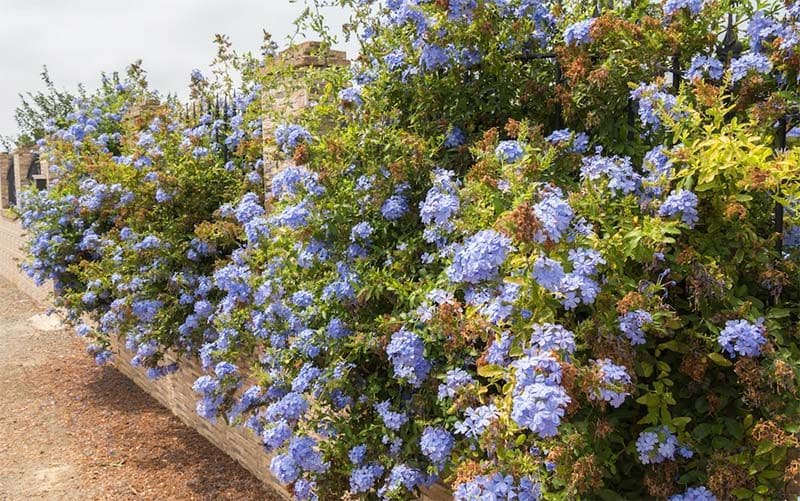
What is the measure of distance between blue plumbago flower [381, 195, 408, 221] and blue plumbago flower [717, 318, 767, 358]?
141cm

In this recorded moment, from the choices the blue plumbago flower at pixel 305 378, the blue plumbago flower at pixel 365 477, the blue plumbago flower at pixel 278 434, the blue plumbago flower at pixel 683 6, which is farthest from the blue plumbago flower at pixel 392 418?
the blue plumbago flower at pixel 683 6

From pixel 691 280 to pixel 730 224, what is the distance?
0.26 m

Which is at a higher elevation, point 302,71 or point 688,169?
point 302,71

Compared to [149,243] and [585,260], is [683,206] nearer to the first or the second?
[585,260]

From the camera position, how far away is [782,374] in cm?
204

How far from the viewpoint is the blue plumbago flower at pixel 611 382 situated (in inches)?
78.4

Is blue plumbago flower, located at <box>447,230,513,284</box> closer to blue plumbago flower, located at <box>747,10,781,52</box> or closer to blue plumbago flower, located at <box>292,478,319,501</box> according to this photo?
blue plumbago flower, located at <box>747,10,781,52</box>

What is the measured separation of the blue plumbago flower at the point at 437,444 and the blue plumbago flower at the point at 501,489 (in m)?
0.45

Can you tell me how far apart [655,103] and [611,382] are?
105cm

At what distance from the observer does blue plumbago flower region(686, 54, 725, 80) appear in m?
2.55

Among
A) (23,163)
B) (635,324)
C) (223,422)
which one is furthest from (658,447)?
(23,163)

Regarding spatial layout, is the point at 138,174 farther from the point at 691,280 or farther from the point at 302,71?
the point at 691,280

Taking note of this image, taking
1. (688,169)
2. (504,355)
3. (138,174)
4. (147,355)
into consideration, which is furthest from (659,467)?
(138,174)

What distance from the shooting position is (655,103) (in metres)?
2.45
